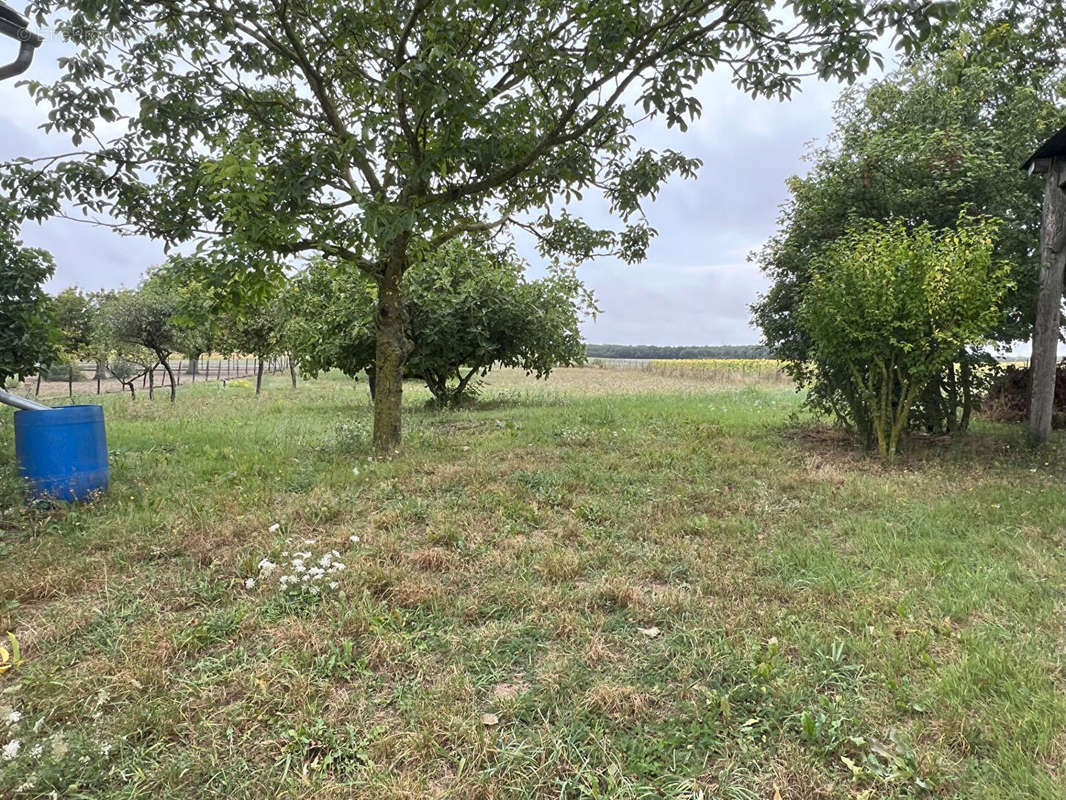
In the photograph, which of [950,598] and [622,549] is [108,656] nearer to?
[622,549]

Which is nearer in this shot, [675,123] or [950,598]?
[950,598]

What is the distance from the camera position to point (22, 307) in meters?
5.21

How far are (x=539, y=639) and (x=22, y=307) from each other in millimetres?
5866

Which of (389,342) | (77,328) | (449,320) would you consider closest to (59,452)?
(389,342)

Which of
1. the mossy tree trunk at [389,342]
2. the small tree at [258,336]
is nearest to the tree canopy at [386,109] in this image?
the mossy tree trunk at [389,342]

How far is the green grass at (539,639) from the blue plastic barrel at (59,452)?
176 millimetres

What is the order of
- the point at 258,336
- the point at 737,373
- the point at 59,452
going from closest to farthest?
the point at 59,452 < the point at 258,336 < the point at 737,373

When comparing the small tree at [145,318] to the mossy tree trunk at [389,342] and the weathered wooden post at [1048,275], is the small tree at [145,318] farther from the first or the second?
the weathered wooden post at [1048,275]

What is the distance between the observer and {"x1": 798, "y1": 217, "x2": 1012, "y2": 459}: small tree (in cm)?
534

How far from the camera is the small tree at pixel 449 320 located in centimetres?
1024

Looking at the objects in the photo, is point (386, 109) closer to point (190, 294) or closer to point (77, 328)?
point (190, 294)

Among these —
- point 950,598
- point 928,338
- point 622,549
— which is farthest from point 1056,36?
point 622,549

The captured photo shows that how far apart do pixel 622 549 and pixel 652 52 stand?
169 inches

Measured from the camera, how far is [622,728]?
195 cm
